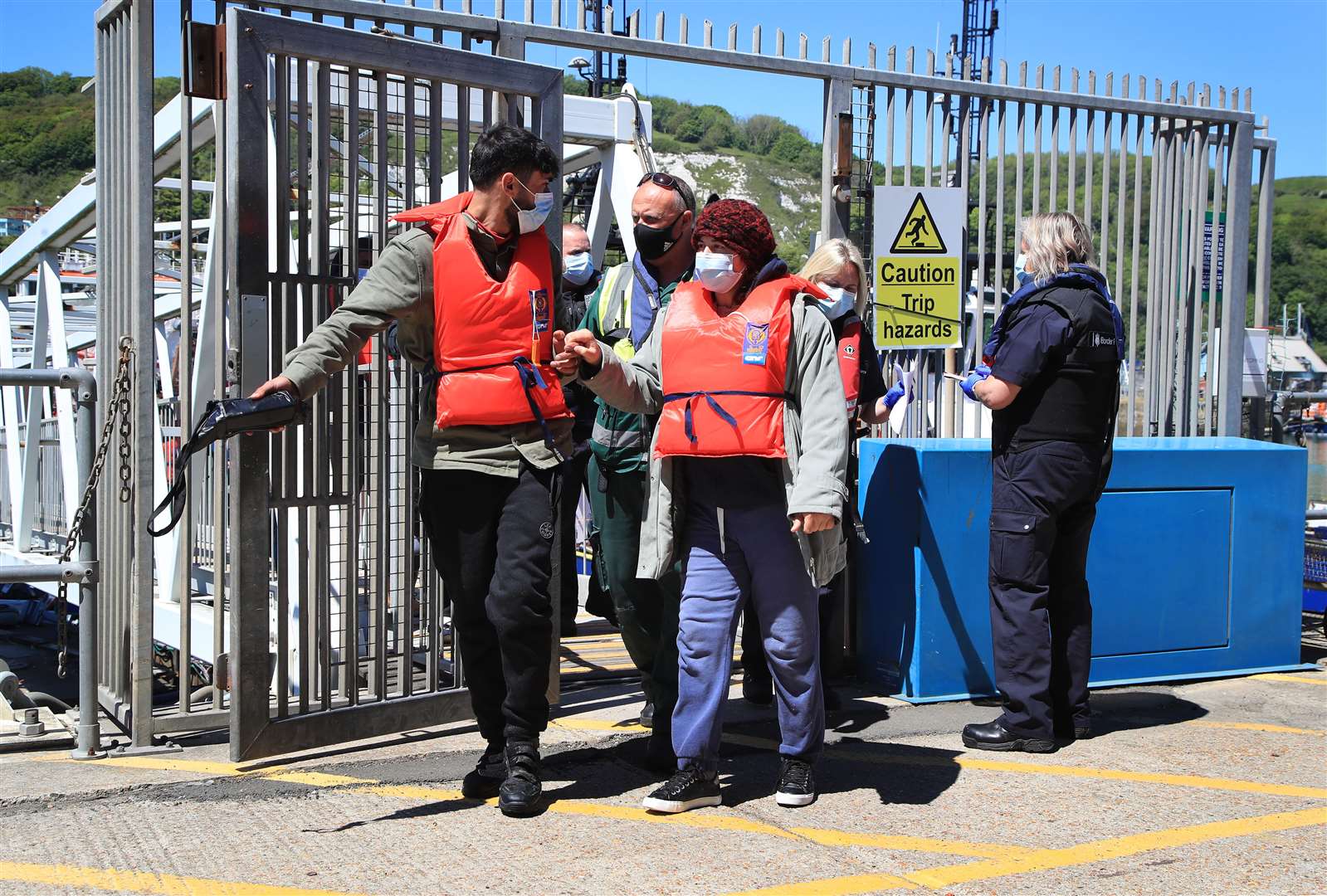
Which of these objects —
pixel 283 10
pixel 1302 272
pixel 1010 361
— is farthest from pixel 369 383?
pixel 1302 272

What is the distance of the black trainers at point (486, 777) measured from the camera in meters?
4.36

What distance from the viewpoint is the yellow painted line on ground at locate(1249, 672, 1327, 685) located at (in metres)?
6.40

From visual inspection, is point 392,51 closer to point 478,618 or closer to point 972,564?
point 478,618

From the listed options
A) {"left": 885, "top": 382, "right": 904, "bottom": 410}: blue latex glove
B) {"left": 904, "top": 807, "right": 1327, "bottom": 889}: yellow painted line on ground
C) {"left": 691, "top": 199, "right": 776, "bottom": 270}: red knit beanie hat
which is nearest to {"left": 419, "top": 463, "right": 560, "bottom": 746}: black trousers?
{"left": 691, "top": 199, "right": 776, "bottom": 270}: red knit beanie hat

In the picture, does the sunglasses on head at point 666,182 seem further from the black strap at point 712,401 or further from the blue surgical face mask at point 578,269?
Result: the blue surgical face mask at point 578,269

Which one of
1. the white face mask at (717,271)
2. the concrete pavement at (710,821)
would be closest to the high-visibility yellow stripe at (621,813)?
the concrete pavement at (710,821)

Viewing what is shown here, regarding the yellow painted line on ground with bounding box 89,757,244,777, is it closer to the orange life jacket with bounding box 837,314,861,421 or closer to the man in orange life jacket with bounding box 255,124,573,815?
the man in orange life jacket with bounding box 255,124,573,815

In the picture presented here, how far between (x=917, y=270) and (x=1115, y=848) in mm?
3846

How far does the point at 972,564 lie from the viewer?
576 centimetres

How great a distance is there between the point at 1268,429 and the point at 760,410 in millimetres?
6256

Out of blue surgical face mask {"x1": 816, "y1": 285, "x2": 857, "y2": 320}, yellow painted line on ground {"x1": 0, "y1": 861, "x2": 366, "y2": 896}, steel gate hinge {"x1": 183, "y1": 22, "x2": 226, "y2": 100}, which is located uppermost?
steel gate hinge {"x1": 183, "y1": 22, "x2": 226, "y2": 100}

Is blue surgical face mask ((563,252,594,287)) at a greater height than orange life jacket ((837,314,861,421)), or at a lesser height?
greater

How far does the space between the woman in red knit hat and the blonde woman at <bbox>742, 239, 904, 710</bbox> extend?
0.88 meters

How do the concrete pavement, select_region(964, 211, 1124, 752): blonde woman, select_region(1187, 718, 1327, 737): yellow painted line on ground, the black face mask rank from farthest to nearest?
1. select_region(1187, 718, 1327, 737): yellow painted line on ground
2. select_region(964, 211, 1124, 752): blonde woman
3. the black face mask
4. the concrete pavement
